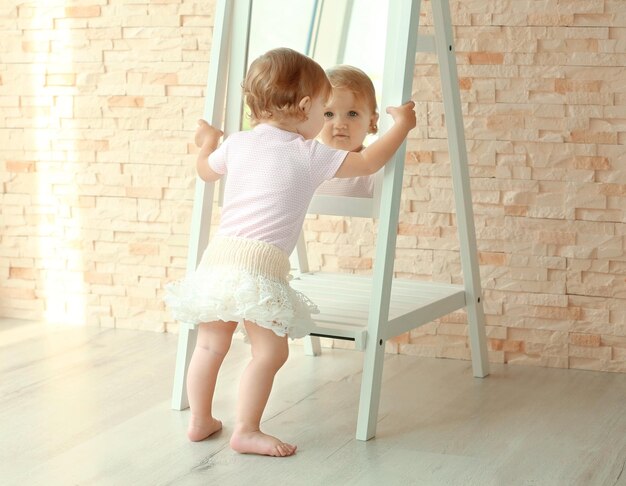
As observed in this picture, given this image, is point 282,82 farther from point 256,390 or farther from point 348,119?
point 256,390

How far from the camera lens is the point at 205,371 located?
2006 mm

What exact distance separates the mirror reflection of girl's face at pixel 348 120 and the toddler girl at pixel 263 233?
0.10m

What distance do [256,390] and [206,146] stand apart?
1.84 ft

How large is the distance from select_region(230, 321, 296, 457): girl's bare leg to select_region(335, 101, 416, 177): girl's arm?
36 centimetres

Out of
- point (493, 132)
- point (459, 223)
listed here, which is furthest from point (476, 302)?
point (493, 132)

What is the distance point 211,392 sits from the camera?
203 centimetres

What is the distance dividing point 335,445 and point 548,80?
1.16m

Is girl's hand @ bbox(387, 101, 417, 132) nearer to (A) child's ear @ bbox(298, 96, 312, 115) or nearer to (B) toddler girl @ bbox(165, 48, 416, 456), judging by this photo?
(B) toddler girl @ bbox(165, 48, 416, 456)

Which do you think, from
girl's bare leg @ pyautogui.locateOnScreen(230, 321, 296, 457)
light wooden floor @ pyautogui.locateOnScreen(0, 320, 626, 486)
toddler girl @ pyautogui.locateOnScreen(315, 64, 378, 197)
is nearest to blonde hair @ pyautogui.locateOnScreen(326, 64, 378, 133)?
toddler girl @ pyautogui.locateOnScreen(315, 64, 378, 197)

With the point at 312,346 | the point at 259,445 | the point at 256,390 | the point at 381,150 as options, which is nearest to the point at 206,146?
the point at 381,150

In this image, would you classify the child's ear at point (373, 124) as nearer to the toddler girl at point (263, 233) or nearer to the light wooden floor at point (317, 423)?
the toddler girl at point (263, 233)

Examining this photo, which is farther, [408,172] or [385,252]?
[408,172]

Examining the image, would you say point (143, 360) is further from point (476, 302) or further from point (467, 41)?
point (467, 41)

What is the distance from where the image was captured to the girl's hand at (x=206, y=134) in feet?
7.16
